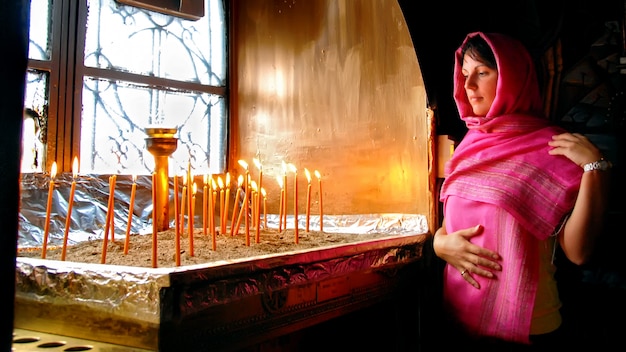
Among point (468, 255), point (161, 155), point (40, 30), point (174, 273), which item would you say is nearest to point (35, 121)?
point (40, 30)

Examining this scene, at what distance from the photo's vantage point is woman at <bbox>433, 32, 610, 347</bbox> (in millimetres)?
1320

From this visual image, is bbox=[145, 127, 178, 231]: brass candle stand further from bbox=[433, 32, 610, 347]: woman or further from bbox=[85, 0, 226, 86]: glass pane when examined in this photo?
bbox=[433, 32, 610, 347]: woman

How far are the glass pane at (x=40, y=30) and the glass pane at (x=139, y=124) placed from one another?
8.9 inches

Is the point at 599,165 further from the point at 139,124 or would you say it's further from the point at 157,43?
the point at 157,43

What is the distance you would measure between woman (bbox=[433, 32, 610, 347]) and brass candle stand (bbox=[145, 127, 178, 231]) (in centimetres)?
113

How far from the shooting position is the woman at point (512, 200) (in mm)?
A: 1320

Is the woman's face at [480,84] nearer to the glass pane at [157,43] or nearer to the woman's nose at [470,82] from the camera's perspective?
the woman's nose at [470,82]

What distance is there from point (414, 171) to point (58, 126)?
168 cm

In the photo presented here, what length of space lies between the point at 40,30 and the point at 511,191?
2179 mm

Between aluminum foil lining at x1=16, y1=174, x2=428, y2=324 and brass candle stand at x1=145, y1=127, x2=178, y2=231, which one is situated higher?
brass candle stand at x1=145, y1=127, x2=178, y2=231

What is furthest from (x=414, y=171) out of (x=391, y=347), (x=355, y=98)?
(x=391, y=347)

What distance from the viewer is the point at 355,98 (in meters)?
2.35

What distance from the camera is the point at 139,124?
2.57 m

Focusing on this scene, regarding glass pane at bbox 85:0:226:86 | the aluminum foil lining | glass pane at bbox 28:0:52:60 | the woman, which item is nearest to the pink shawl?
the woman
